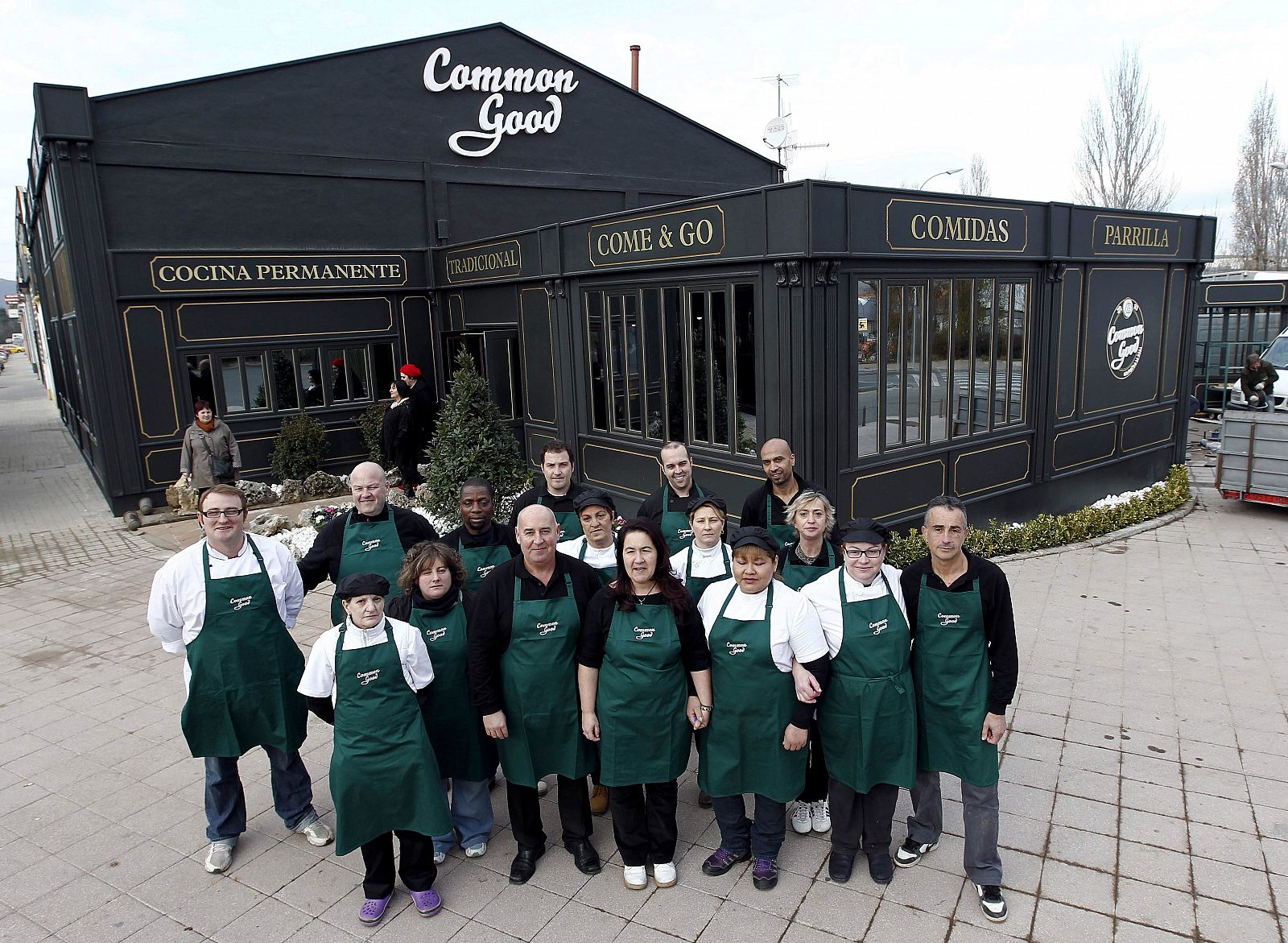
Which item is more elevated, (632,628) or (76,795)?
(632,628)

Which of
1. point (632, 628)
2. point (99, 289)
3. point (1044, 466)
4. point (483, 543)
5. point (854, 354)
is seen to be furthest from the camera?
point (99, 289)

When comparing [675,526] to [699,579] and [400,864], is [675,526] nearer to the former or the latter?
[699,579]

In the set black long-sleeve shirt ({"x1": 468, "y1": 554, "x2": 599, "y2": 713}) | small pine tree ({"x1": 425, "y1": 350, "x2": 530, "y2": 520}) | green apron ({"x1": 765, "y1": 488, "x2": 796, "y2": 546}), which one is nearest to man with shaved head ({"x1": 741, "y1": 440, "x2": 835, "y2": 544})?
green apron ({"x1": 765, "y1": 488, "x2": 796, "y2": 546})

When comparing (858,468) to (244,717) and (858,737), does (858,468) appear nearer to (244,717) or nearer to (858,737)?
(858,737)

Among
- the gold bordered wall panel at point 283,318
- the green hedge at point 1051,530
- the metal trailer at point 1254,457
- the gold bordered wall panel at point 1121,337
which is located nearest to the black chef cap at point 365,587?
the green hedge at point 1051,530

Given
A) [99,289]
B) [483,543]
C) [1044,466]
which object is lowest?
[1044,466]

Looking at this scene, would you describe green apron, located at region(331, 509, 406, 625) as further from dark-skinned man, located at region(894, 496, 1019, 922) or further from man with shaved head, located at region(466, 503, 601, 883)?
dark-skinned man, located at region(894, 496, 1019, 922)

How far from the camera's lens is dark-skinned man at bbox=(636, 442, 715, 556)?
551 cm

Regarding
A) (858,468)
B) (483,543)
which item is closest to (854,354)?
(858,468)

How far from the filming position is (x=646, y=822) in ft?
14.3

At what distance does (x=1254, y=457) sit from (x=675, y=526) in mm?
9482

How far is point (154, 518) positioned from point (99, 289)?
3290mm

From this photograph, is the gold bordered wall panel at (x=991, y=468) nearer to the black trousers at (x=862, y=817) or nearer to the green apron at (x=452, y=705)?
the black trousers at (x=862, y=817)

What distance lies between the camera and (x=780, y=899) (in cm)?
416
